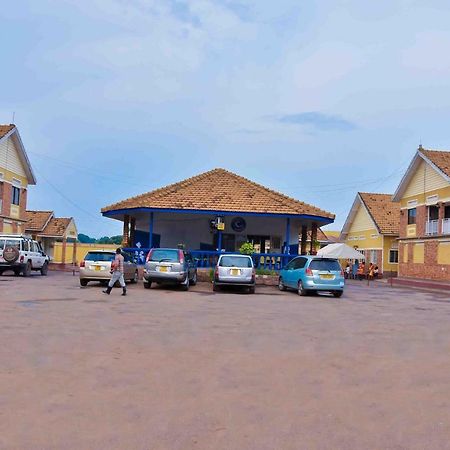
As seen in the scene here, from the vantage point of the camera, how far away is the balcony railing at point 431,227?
34891mm

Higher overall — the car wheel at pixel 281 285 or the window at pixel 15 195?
the window at pixel 15 195

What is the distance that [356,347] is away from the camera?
31.5ft

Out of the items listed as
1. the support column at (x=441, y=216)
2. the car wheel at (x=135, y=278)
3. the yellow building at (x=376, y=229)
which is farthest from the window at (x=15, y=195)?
the yellow building at (x=376, y=229)

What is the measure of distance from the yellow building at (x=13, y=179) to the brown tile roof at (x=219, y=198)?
10.00 metres

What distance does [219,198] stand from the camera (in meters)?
27.4

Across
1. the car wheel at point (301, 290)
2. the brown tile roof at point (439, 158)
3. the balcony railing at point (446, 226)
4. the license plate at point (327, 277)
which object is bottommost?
the car wheel at point (301, 290)

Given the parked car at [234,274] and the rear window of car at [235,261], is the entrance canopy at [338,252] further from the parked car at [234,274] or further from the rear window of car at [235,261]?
the parked car at [234,274]

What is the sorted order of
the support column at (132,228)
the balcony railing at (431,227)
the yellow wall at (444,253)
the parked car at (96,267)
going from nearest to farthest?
the parked car at (96,267)
the support column at (132,228)
the yellow wall at (444,253)
the balcony railing at (431,227)

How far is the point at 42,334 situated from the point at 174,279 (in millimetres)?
10742

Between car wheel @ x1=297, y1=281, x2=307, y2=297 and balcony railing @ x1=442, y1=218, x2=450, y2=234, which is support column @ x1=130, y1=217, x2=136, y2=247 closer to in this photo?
car wheel @ x1=297, y1=281, x2=307, y2=297

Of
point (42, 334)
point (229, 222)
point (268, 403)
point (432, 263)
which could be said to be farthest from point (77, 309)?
point (432, 263)

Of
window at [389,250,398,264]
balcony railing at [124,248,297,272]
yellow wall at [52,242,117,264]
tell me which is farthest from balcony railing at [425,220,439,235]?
yellow wall at [52,242,117,264]

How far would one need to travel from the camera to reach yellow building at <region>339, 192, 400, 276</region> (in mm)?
45719

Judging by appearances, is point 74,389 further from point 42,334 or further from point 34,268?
point 34,268
